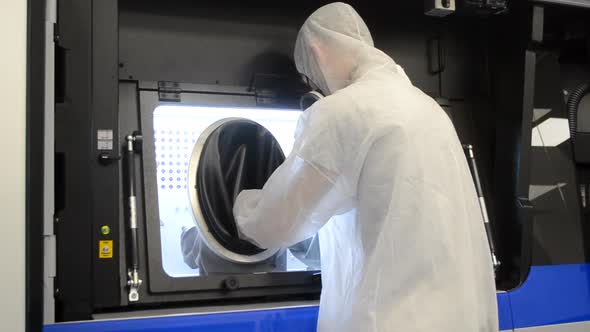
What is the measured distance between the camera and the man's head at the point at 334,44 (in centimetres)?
188

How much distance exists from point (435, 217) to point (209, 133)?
2.77ft

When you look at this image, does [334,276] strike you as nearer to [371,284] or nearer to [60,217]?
[371,284]

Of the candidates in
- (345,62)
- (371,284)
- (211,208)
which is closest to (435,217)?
(371,284)

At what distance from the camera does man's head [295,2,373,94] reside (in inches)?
74.2

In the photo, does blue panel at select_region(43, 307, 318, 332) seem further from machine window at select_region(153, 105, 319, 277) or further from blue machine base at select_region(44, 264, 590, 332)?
machine window at select_region(153, 105, 319, 277)

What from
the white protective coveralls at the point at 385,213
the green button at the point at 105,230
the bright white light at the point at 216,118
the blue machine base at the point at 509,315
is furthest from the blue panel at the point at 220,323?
the bright white light at the point at 216,118

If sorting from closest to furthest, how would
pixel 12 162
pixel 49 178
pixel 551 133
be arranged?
pixel 12 162 → pixel 49 178 → pixel 551 133

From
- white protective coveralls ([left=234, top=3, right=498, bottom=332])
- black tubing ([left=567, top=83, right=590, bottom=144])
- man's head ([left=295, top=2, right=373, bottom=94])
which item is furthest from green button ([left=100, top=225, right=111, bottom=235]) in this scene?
black tubing ([left=567, top=83, right=590, bottom=144])

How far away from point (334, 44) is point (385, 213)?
0.59 meters

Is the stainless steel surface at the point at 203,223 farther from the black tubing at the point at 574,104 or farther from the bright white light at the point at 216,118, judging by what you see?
the black tubing at the point at 574,104

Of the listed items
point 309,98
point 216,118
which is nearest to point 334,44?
point 309,98

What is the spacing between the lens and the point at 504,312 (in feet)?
6.78

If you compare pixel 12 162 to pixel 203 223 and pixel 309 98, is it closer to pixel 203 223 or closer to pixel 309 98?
pixel 203 223

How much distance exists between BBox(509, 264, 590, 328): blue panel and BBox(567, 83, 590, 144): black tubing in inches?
21.1
